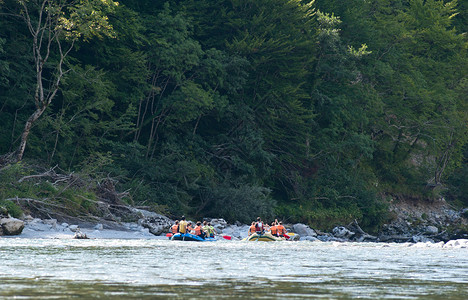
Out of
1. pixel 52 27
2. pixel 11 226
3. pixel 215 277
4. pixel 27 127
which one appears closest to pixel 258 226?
pixel 27 127

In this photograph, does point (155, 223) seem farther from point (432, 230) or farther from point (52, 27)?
point (432, 230)

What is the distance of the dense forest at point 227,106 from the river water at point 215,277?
41.2 ft

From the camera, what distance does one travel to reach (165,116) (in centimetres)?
3806

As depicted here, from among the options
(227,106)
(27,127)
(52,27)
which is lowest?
(27,127)

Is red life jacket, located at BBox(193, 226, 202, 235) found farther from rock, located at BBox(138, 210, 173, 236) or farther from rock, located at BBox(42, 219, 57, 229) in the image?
rock, located at BBox(42, 219, 57, 229)

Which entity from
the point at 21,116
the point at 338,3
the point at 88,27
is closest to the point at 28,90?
the point at 21,116

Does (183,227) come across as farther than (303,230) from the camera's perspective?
No

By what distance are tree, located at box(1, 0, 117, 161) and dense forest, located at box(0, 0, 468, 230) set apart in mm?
87

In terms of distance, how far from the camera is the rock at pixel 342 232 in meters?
39.5

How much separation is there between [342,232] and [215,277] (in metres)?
28.7

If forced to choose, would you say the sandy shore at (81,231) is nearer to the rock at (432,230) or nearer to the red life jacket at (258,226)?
the red life jacket at (258,226)

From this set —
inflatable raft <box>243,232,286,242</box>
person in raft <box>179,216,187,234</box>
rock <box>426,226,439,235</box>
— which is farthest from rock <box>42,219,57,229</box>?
rock <box>426,226,439,235</box>

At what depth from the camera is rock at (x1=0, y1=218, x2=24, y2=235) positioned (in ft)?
79.0

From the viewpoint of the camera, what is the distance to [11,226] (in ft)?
79.0
